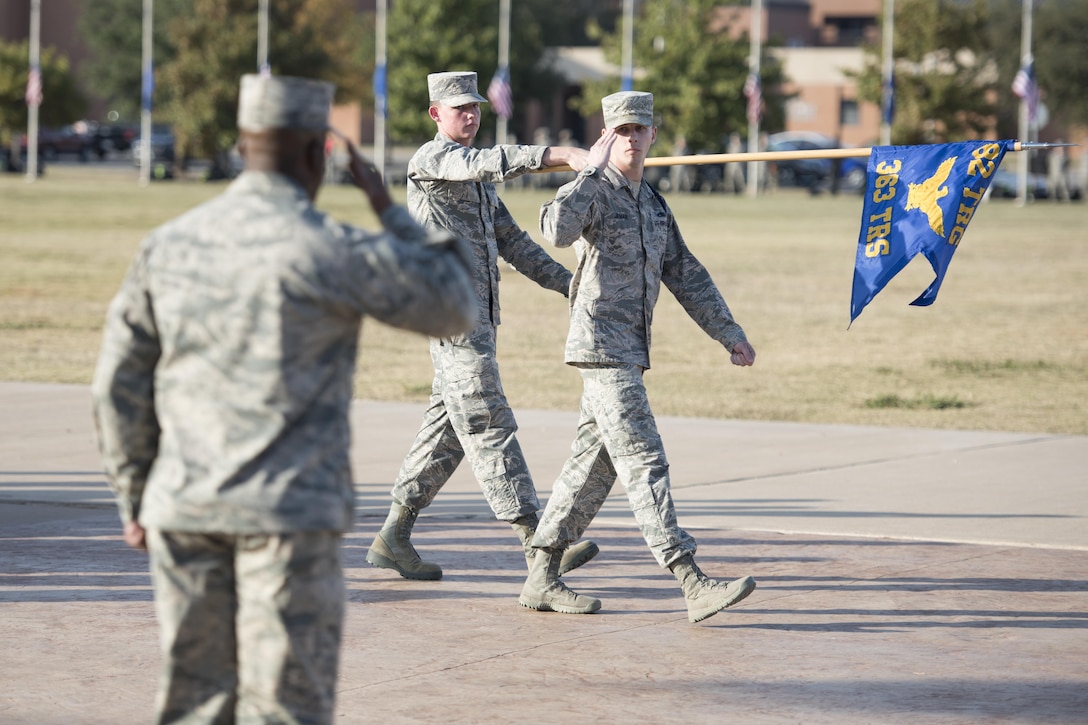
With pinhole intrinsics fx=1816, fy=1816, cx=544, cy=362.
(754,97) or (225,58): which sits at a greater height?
(225,58)

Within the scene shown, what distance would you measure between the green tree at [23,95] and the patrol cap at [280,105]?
2704 inches

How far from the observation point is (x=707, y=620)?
6656mm

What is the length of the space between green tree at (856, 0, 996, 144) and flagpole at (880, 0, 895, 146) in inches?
35.6

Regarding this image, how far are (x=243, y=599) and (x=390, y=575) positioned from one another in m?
3.81

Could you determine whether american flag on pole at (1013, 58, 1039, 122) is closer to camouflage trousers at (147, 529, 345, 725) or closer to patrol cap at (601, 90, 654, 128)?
patrol cap at (601, 90, 654, 128)

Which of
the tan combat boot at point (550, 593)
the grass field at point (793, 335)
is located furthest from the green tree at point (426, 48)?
the tan combat boot at point (550, 593)

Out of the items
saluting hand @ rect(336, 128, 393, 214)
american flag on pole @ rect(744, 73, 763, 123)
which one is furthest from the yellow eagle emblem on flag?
american flag on pole @ rect(744, 73, 763, 123)

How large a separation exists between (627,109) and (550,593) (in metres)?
1.80

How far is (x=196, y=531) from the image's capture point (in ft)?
11.8

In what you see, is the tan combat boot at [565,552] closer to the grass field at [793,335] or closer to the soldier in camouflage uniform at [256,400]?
the soldier in camouflage uniform at [256,400]

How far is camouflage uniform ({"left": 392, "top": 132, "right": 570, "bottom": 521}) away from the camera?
7.01 m

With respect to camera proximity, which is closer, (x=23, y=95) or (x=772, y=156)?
(x=772, y=156)

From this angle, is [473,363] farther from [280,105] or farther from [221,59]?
[221,59]

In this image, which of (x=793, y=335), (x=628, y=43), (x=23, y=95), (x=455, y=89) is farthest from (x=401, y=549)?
(x=23, y=95)
